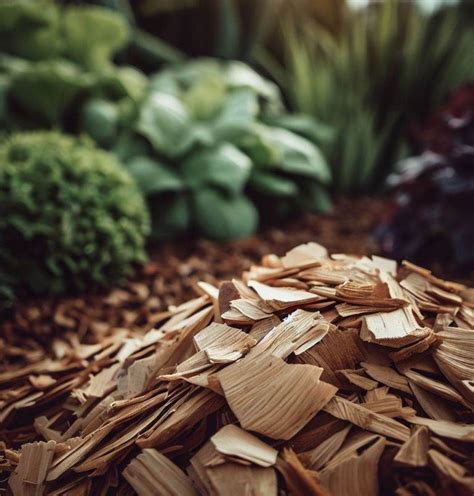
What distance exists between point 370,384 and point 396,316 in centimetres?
20

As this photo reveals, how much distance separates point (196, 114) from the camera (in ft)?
12.7

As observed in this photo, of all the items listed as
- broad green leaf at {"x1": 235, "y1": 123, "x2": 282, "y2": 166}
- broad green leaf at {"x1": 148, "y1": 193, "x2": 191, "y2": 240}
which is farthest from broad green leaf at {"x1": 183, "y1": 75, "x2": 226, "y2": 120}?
broad green leaf at {"x1": 148, "y1": 193, "x2": 191, "y2": 240}

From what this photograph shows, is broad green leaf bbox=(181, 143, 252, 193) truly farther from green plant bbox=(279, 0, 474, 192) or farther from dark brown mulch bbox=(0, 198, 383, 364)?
green plant bbox=(279, 0, 474, 192)

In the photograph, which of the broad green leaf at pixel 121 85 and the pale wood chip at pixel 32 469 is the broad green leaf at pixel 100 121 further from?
the pale wood chip at pixel 32 469

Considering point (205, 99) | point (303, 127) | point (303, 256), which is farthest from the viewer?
point (303, 127)

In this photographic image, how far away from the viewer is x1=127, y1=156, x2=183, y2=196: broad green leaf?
336cm

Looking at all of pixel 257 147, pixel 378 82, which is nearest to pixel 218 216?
pixel 257 147

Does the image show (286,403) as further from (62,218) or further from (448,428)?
(62,218)

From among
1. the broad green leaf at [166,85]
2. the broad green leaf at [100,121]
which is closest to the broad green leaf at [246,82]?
the broad green leaf at [166,85]

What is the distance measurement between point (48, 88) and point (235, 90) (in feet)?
3.93

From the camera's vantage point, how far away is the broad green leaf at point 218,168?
3.42 metres

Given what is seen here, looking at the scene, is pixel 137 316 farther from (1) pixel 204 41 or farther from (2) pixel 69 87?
(1) pixel 204 41

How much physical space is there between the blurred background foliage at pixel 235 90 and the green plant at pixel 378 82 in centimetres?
1

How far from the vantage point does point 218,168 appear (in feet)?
11.3
